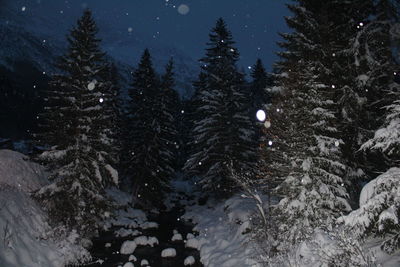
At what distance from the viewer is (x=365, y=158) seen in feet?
48.3

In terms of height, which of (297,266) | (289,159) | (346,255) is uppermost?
(289,159)

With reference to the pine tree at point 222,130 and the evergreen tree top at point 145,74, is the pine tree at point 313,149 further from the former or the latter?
the evergreen tree top at point 145,74

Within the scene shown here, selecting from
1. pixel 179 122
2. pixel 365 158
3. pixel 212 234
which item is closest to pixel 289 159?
pixel 365 158

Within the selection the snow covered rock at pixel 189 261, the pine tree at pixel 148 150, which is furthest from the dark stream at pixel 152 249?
the pine tree at pixel 148 150

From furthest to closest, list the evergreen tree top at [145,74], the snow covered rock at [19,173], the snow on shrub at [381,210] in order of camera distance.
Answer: the evergreen tree top at [145,74], the snow covered rock at [19,173], the snow on shrub at [381,210]

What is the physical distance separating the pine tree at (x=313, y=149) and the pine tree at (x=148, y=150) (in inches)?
602

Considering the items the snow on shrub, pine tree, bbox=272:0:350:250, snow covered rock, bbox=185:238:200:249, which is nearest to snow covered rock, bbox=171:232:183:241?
snow covered rock, bbox=185:238:200:249

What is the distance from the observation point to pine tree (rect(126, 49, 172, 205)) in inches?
1135

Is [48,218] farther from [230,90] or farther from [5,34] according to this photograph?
[5,34]

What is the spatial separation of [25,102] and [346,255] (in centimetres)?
7317

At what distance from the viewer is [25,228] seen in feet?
49.5

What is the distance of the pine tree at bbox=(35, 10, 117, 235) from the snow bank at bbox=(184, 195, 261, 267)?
6.15 metres

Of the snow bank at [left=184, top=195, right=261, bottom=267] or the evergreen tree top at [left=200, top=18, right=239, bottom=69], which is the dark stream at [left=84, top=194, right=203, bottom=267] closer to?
the snow bank at [left=184, top=195, right=261, bottom=267]

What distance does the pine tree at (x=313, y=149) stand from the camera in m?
13.2
